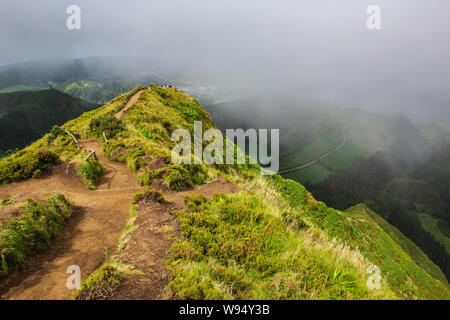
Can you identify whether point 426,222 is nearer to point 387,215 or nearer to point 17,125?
point 387,215

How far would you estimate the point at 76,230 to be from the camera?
7.83 meters

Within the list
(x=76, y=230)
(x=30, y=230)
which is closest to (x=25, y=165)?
(x=76, y=230)

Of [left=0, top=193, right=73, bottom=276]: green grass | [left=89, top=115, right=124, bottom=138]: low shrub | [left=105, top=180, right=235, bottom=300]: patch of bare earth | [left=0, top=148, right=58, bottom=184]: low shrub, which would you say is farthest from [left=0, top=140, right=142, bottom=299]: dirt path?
[left=89, top=115, right=124, bottom=138]: low shrub

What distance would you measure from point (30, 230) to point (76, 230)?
1670mm

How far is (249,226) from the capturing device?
22.4 feet

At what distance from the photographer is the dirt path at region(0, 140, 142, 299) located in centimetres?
505

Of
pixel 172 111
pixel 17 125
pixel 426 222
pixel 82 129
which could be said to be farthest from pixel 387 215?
pixel 17 125

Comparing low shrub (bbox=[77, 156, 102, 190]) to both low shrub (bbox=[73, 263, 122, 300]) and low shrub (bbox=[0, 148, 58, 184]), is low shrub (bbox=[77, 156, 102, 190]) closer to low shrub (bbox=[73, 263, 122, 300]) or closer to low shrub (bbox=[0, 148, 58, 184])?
low shrub (bbox=[0, 148, 58, 184])

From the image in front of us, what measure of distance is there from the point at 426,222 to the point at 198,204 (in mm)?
233135

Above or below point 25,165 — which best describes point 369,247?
below

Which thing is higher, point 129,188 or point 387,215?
point 129,188

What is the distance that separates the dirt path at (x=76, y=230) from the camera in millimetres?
5047

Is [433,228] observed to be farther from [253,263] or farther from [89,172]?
[89,172]
